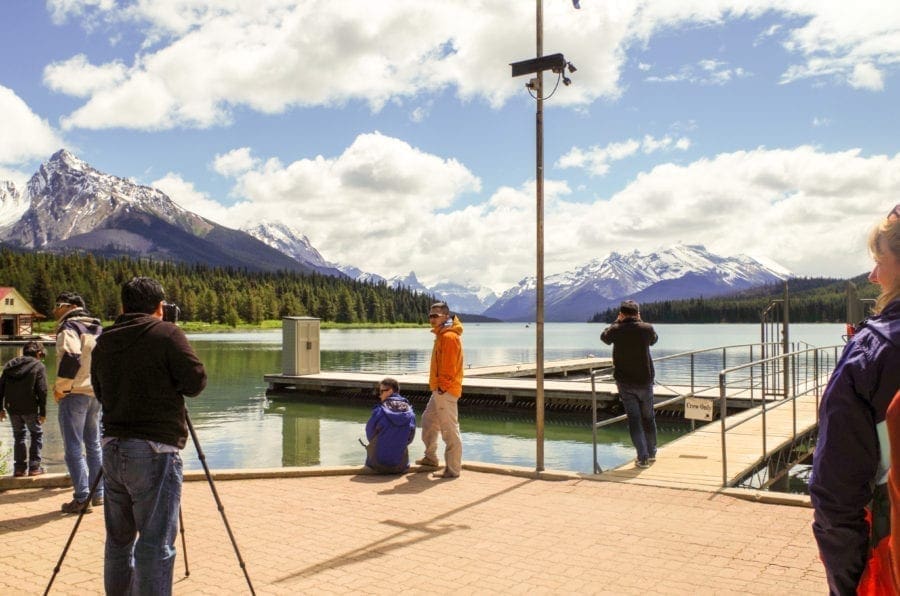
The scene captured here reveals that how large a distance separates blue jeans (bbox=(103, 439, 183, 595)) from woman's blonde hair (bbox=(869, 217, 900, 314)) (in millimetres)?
3559

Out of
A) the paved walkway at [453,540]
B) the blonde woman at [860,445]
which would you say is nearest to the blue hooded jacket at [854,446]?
the blonde woman at [860,445]

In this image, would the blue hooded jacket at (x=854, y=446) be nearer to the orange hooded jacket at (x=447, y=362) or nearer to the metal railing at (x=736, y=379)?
the metal railing at (x=736, y=379)

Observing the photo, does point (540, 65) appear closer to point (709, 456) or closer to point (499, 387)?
point (709, 456)

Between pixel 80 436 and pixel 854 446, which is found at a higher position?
pixel 854 446

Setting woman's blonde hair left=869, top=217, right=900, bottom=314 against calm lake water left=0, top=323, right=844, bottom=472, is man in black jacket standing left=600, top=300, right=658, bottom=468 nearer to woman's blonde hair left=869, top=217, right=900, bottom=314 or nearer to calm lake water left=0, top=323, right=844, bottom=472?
calm lake water left=0, top=323, right=844, bottom=472

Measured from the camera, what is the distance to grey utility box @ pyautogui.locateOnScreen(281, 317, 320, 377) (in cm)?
2714

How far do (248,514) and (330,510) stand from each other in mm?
815

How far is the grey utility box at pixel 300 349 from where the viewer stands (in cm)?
2714

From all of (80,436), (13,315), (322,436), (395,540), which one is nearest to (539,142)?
(395,540)

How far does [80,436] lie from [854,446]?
706cm

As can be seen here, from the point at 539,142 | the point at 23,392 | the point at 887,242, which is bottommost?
the point at 23,392

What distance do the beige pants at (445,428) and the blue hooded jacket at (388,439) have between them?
0.24 metres

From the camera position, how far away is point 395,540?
6.32 m

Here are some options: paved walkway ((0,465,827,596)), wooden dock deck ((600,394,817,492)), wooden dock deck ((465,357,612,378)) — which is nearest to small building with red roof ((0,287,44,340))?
wooden dock deck ((465,357,612,378))
